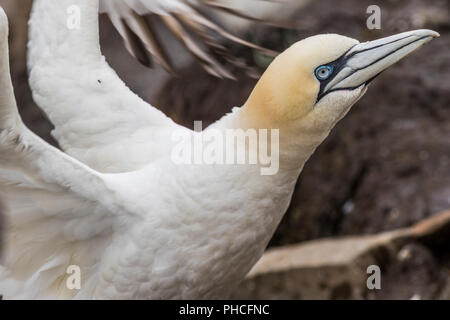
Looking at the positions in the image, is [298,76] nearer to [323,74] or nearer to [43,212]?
[323,74]

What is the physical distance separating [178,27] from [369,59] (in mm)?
740

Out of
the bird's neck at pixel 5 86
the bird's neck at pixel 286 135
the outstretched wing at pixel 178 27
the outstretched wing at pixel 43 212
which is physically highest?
the outstretched wing at pixel 178 27

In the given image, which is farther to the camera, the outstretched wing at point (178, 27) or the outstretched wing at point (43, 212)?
the outstretched wing at point (178, 27)

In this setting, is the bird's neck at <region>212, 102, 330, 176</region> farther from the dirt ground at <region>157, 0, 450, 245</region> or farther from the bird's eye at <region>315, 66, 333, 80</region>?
the dirt ground at <region>157, 0, 450, 245</region>

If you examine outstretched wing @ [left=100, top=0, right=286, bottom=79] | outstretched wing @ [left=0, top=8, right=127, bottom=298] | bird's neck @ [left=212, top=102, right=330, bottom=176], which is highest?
outstretched wing @ [left=100, top=0, right=286, bottom=79]

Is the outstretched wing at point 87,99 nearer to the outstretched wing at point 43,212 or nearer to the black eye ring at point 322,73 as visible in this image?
the outstretched wing at point 43,212

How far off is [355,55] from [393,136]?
2349 millimetres

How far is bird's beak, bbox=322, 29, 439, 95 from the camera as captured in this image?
97.2 inches

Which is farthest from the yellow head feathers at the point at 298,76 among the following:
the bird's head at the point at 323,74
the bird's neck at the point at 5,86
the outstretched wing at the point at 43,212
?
the bird's neck at the point at 5,86

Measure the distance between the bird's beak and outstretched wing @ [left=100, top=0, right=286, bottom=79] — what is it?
12.9 inches

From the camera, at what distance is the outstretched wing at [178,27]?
9.14 ft

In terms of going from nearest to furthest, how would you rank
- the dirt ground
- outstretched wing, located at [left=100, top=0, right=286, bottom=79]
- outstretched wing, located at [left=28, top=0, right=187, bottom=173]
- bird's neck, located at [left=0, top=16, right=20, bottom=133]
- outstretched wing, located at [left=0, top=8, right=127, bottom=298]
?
bird's neck, located at [left=0, top=16, right=20, bottom=133], outstretched wing, located at [left=0, top=8, right=127, bottom=298], outstretched wing, located at [left=100, top=0, right=286, bottom=79], outstretched wing, located at [left=28, top=0, right=187, bottom=173], the dirt ground

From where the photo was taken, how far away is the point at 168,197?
8.55 ft

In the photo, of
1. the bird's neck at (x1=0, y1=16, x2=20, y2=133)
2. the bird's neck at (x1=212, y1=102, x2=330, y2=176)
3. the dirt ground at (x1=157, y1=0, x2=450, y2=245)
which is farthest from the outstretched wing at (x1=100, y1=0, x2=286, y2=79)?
the dirt ground at (x1=157, y1=0, x2=450, y2=245)
